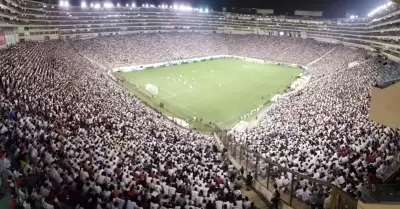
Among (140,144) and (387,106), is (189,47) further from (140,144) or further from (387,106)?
(387,106)

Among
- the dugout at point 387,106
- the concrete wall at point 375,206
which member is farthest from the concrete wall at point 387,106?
the concrete wall at point 375,206

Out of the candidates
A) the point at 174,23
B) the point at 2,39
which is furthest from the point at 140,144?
the point at 174,23

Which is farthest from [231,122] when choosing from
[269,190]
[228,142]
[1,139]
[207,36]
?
[207,36]

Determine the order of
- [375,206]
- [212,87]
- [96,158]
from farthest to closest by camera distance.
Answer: [212,87], [96,158], [375,206]

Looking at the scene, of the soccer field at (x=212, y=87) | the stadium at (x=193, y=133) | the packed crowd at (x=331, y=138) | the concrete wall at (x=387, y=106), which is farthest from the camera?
the soccer field at (x=212, y=87)

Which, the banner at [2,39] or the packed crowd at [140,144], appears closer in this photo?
the packed crowd at [140,144]

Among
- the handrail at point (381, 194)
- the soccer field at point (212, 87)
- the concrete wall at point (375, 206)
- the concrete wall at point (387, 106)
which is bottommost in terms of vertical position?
the soccer field at point (212, 87)

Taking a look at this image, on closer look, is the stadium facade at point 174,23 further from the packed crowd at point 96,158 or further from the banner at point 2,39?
the packed crowd at point 96,158
